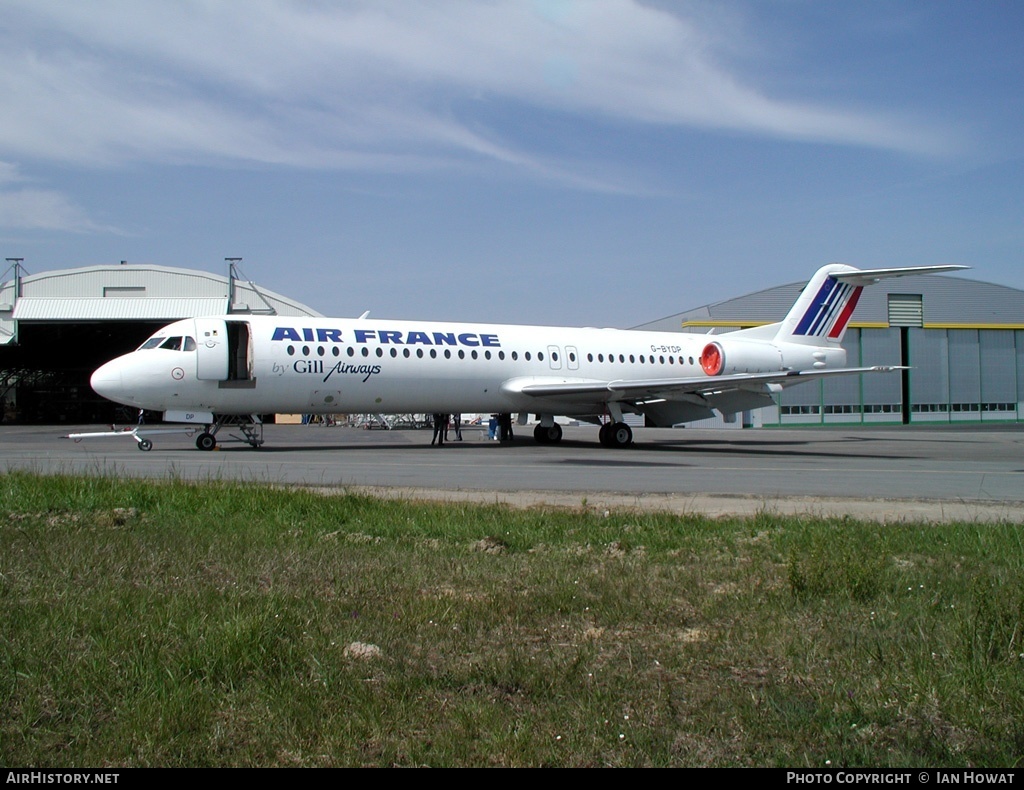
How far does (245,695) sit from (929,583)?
4.80 m

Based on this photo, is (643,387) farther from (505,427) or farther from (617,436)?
(505,427)

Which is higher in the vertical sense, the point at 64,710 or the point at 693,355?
the point at 693,355

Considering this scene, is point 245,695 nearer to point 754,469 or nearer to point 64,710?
point 64,710

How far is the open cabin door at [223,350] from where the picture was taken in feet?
73.8

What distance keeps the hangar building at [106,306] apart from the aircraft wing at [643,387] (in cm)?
2730

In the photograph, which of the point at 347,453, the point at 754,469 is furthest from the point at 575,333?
the point at 754,469

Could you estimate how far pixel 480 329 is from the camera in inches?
1059

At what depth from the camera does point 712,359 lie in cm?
3080

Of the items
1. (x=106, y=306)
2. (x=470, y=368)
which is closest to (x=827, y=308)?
(x=470, y=368)

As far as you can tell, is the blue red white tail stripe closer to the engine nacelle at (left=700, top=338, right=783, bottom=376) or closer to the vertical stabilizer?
the vertical stabilizer

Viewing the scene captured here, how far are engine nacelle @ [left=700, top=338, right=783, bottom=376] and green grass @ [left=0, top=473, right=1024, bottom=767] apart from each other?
22.8 m

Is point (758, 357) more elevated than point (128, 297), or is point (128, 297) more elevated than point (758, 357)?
point (128, 297)

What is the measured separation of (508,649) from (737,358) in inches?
1073

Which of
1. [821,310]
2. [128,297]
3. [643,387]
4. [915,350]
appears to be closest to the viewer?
[643,387]
